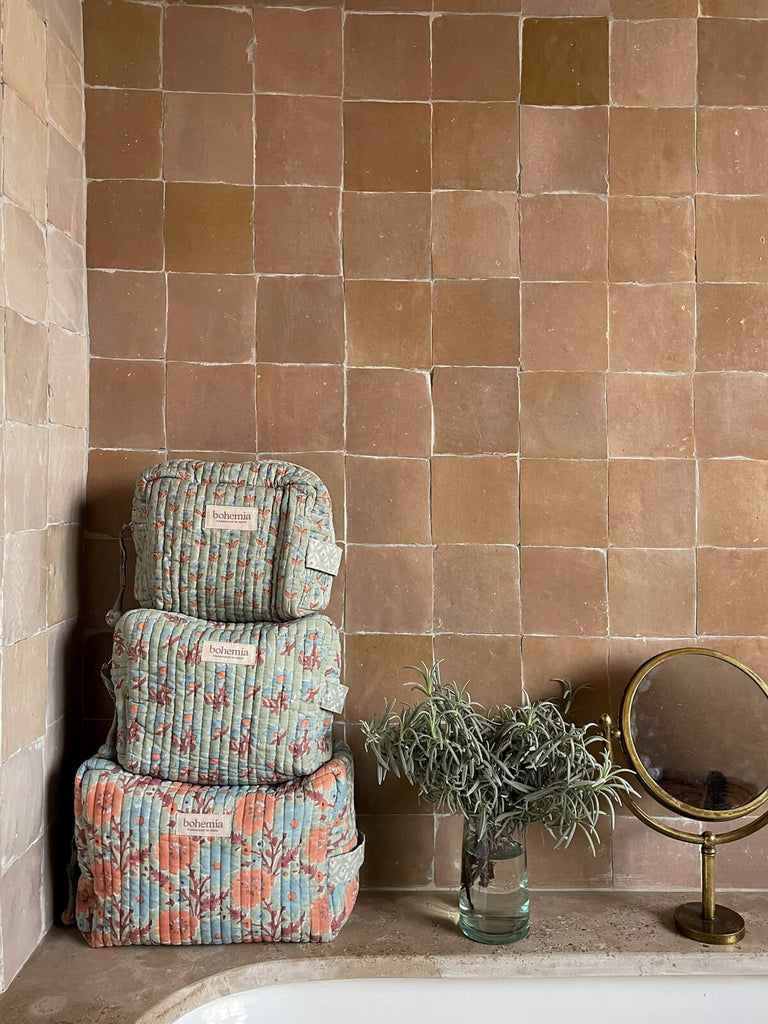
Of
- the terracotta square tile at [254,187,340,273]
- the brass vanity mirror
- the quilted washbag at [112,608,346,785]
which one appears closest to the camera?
the quilted washbag at [112,608,346,785]

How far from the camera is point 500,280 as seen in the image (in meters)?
1.50

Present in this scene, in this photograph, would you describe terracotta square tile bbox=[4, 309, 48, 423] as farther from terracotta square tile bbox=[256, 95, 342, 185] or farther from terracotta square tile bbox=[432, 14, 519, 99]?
terracotta square tile bbox=[432, 14, 519, 99]

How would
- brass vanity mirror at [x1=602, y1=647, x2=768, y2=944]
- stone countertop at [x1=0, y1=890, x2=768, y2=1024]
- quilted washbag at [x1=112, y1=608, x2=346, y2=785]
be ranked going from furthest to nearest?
brass vanity mirror at [x1=602, y1=647, x2=768, y2=944] < quilted washbag at [x1=112, y1=608, x2=346, y2=785] < stone countertop at [x1=0, y1=890, x2=768, y2=1024]

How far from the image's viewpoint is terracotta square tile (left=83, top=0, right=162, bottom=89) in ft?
4.85

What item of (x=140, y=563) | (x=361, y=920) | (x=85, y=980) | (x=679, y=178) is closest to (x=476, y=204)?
(x=679, y=178)

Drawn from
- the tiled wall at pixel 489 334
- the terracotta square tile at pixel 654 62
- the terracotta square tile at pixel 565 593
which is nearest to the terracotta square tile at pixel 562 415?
the tiled wall at pixel 489 334

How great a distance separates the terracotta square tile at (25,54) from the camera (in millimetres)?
1198

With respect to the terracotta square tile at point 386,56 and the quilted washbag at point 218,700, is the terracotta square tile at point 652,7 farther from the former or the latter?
the quilted washbag at point 218,700

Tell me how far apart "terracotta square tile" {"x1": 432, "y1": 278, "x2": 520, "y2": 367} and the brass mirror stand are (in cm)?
63

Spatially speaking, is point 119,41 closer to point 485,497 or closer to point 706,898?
point 485,497

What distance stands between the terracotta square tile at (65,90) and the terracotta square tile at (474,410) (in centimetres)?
71

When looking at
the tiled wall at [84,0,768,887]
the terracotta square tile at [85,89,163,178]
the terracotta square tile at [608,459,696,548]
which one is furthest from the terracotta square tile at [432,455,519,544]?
the terracotta square tile at [85,89,163,178]

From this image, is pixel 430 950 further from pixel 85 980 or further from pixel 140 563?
pixel 140 563

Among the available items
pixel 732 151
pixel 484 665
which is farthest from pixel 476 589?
pixel 732 151
